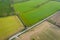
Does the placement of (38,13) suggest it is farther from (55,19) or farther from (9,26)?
(9,26)

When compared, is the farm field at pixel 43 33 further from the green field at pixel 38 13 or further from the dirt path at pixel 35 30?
the green field at pixel 38 13

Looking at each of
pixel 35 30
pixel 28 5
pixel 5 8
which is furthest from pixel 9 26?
pixel 28 5

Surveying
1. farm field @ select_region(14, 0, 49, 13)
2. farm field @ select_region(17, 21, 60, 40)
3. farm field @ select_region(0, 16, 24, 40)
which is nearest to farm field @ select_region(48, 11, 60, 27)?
farm field @ select_region(17, 21, 60, 40)

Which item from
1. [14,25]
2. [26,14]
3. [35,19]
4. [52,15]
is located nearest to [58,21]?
[52,15]

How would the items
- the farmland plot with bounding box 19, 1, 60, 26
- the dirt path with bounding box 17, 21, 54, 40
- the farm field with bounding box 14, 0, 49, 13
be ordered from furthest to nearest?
the farm field with bounding box 14, 0, 49, 13
the farmland plot with bounding box 19, 1, 60, 26
the dirt path with bounding box 17, 21, 54, 40

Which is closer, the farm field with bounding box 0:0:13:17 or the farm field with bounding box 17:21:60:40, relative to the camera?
the farm field with bounding box 17:21:60:40

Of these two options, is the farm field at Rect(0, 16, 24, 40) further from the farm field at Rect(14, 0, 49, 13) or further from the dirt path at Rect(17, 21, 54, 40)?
the farm field at Rect(14, 0, 49, 13)
